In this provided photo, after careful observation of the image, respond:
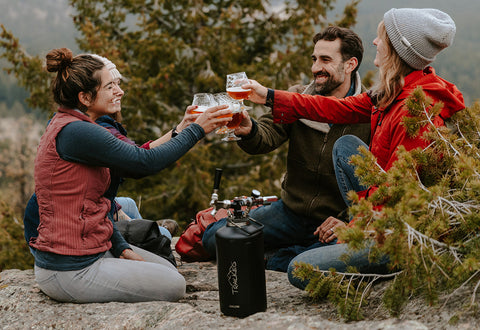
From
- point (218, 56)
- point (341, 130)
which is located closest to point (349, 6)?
point (218, 56)

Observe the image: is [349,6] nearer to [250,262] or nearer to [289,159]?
[289,159]

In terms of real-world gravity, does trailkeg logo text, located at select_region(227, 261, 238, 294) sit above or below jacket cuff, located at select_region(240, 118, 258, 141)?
below

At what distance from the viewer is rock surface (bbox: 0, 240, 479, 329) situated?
9.16 ft

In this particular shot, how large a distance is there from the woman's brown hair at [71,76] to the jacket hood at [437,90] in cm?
229

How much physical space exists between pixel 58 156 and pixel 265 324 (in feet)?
5.94

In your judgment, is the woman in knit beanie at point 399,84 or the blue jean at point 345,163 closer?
the woman in knit beanie at point 399,84

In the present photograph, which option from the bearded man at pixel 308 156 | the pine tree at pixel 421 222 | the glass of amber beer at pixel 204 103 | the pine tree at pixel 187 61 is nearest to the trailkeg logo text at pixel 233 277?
the pine tree at pixel 421 222

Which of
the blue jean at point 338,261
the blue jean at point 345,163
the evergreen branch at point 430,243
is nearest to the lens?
A: the evergreen branch at point 430,243

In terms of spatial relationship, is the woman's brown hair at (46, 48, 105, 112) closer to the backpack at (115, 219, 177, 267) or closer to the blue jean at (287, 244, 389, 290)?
the backpack at (115, 219, 177, 267)

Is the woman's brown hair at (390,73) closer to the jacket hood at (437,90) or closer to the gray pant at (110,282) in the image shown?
the jacket hood at (437,90)

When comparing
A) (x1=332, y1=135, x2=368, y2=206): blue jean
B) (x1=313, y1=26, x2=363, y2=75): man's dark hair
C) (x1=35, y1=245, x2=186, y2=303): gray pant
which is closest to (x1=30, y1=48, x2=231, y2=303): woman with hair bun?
(x1=35, y1=245, x2=186, y2=303): gray pant

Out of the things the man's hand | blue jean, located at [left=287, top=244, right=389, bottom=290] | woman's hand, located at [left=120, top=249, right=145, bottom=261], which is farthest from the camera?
the man's hand

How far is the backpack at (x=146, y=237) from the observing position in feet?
14.9

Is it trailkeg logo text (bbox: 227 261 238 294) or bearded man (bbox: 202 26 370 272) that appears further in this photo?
bearded man (bbox: 202 26 370 272)
